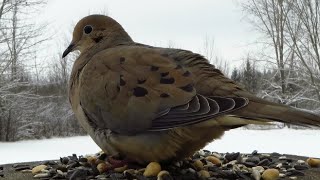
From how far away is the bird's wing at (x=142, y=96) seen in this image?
1.79m

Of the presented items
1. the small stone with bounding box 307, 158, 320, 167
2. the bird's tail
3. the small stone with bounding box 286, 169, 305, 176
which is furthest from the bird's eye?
the small stone with bounding box 307, 158, 320, 167

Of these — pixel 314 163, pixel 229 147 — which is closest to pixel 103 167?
pixel 314 163

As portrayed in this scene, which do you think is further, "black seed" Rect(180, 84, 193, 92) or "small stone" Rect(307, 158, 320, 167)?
"small stone" Rect(307, 158, 320, 167)

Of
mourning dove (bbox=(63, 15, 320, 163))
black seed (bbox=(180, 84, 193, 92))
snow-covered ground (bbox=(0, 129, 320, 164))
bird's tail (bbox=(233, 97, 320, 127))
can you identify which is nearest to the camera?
bird's tail (bbox=(233, 97, 320, 127))

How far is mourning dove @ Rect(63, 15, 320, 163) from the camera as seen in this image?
1740mm

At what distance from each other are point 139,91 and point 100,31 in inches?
28.1

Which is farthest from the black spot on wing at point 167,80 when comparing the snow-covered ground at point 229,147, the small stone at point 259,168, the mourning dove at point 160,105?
the snow-covered ground at point 229,147

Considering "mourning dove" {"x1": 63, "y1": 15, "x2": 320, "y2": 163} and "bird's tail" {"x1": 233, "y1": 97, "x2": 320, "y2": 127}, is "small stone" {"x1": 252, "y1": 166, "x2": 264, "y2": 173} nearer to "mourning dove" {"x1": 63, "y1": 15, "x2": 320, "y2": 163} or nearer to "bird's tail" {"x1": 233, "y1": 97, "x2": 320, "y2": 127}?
"mourning dove" {"x1": 63, "y1": 15, "x2": 320, "y2": 163}

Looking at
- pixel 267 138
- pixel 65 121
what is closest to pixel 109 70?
pixel 267 138

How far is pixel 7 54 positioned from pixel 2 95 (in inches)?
55.8

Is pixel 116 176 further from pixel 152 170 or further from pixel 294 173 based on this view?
pixel 294 173

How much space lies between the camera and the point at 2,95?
590 inches

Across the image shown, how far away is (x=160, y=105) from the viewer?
1.85 meters

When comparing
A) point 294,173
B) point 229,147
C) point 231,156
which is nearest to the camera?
point 294,173
